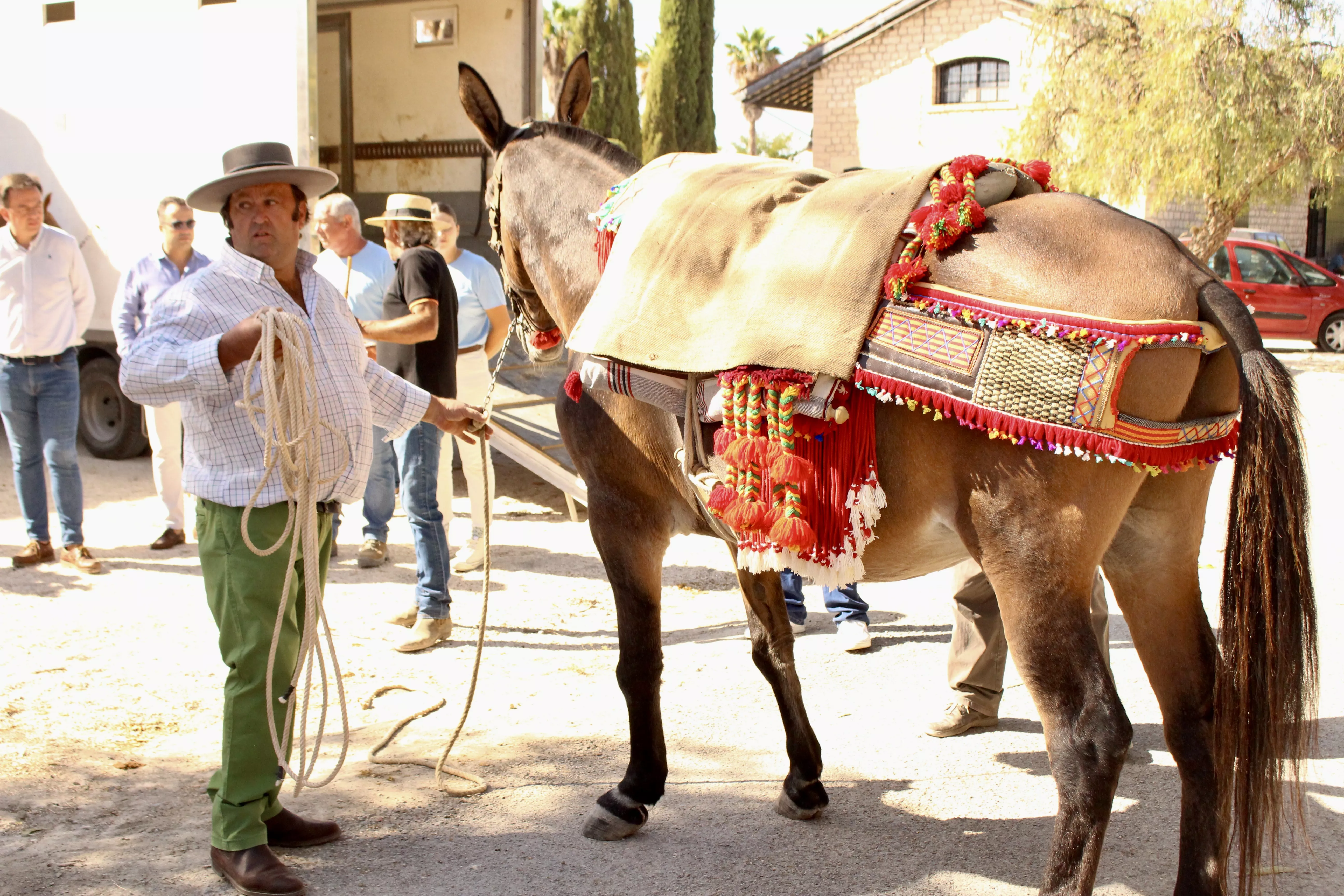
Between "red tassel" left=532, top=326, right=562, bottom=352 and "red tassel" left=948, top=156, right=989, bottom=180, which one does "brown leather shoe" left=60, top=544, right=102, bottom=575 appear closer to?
"red tassel" left=532, top=326, right=562, bottom=352

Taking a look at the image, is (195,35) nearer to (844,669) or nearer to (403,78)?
(403,78)

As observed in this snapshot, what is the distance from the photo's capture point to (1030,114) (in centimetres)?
1648

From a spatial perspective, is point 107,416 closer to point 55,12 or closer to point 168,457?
point 168,457

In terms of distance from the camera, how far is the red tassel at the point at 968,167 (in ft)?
8.34

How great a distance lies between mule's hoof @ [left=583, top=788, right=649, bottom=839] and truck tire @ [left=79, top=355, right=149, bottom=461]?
22.6ft

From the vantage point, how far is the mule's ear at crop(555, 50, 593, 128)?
380 cm

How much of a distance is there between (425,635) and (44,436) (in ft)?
9.04

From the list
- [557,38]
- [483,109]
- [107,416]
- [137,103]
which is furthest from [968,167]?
[557,38]

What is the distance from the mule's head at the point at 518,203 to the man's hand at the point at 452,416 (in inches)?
17.1

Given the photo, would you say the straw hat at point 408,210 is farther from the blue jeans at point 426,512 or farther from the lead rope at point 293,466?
the lead rope at point 293,466

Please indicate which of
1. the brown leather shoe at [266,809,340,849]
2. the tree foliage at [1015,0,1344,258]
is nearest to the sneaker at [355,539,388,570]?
the brown leather shoe at [266,809,340,849]

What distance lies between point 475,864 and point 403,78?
26.3 ft

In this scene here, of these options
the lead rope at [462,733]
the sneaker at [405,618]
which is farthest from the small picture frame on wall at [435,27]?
the lead rope at [462,733]

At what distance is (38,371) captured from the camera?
6.03m
